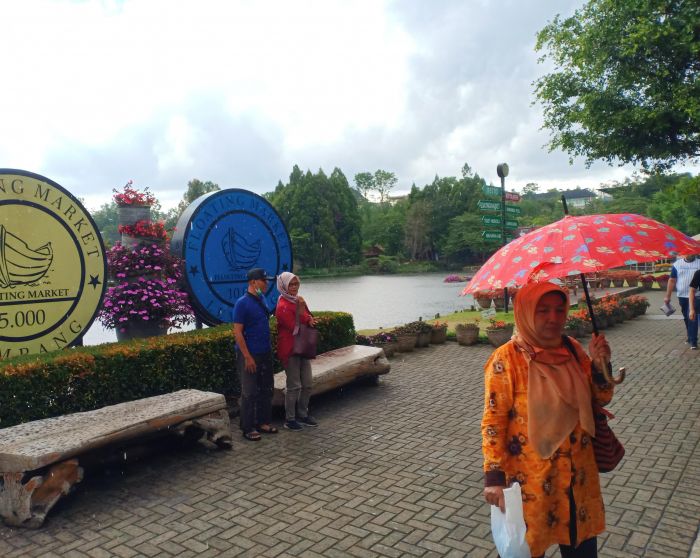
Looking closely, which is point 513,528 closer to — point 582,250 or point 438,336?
point 582,250

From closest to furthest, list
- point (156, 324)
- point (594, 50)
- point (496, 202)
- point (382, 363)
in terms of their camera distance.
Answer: point (156, 324) → point (382, 363) → point (594, 50) → point (496, 202)

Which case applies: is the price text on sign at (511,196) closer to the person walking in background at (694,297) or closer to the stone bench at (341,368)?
the person walking in background at (694,297)

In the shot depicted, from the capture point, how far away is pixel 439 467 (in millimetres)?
5000

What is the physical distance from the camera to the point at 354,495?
176 inches

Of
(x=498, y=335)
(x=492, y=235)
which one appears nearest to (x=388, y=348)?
(x=498, y=335)

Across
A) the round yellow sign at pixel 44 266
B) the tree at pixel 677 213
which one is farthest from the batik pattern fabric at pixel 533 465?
the tree at pixel 677 213

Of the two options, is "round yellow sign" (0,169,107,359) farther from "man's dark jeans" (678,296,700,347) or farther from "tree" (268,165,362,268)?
"tree" (268,165,362,268)

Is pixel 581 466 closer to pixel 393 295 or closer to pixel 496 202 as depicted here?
pixel 496 202

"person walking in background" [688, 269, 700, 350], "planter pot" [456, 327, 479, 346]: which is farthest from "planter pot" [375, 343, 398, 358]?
"person walking in background" [688, 269, 700, 350]

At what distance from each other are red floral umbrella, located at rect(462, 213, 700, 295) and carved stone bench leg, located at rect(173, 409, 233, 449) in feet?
10.9

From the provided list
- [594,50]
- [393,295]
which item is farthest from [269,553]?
[393,295]

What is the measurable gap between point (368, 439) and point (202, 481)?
5.84 ft

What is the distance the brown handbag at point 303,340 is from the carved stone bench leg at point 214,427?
1033 millimetres

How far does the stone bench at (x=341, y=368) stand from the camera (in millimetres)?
6832
